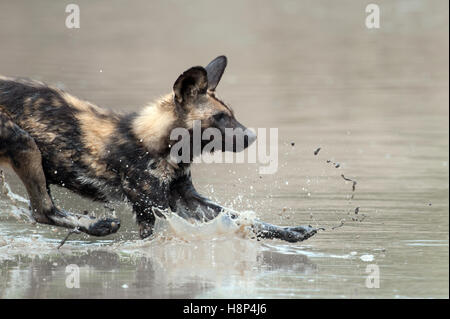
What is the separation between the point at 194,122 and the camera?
6914 millimetres

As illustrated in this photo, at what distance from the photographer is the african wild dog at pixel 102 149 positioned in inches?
271

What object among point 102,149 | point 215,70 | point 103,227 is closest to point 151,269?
point 103,227

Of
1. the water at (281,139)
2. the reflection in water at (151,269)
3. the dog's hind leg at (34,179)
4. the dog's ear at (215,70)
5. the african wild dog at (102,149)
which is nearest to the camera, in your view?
the reflection in water at (151,269)

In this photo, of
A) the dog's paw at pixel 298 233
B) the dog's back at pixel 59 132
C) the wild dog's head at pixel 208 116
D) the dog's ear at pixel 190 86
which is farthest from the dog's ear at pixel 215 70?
the dog's paw at pixel 298 233

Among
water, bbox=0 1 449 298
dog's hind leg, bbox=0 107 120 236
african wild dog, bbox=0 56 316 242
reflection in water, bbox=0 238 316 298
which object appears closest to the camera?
reflection in water, bbox=0 238 316 298

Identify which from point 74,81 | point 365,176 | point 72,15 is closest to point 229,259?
point 365,176

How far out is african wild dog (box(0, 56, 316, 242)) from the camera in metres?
6.89

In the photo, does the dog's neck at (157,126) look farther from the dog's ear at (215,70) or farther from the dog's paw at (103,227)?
the dog's paw at (103,227)

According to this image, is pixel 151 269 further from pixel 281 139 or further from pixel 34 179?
pixel 281 139

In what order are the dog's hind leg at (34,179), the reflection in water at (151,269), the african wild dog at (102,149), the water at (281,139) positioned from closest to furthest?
1. the reflection in water at (151,269)
2. the water at (281,139)
3. the dog's hind leg at (34,179)
4. the african wild dog at (102,149)

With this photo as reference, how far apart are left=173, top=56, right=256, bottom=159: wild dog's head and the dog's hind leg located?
811 mm

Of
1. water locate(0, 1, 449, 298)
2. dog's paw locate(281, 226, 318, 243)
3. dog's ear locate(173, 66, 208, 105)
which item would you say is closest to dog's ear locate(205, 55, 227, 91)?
dog's ear locate(173, 66, 208, 105)

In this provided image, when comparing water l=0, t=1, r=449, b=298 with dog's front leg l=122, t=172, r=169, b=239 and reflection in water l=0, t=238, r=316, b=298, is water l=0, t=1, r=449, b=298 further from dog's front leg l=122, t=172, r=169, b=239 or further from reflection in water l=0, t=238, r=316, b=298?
dog's front leg l=122, t=172, r=169, b=239

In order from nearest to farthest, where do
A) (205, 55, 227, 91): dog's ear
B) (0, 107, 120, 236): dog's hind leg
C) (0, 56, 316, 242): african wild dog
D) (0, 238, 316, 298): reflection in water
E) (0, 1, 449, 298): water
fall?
(0, 238, 316, 298): reflection in water
(0, 1, 449, 298): water
(0, 107, 120, 236): dog's hind leg
(0, 56, 316, 242): african wild dog
(205, 55, 227, 91): dog's ear
